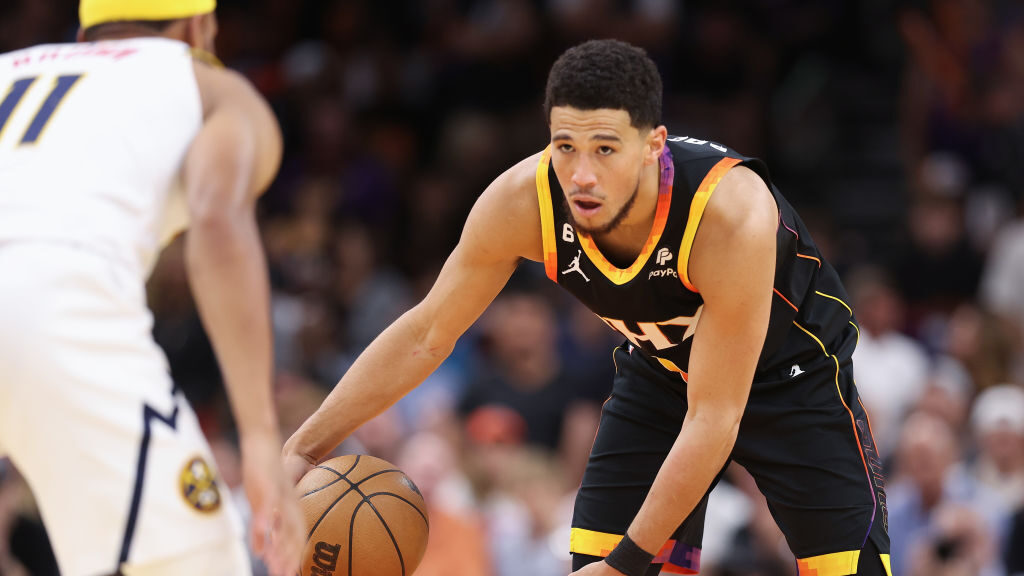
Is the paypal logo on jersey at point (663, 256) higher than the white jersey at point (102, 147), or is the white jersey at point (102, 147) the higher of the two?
the white jersey at point (102, 147)

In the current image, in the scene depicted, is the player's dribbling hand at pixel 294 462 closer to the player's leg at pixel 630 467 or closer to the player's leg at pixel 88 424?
the player's leg at pixel 630 467

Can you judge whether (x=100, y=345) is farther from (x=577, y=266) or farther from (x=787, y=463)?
(x=787, y=463)

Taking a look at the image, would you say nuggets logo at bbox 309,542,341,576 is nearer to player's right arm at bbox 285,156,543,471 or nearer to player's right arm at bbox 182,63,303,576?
player's right arm at bbox 285,156,543,471

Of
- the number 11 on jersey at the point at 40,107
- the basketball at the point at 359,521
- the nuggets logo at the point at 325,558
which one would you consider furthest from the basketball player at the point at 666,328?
the number 11 on jersey at the point at 40,107

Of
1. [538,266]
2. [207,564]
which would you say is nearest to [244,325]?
[207,564]

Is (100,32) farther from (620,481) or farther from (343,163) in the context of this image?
(343,163)

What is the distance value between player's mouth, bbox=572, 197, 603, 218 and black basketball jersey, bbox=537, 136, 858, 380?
0.17 metres

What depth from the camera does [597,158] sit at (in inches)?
156

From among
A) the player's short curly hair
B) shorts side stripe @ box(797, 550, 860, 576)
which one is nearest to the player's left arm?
the player's short curly hair

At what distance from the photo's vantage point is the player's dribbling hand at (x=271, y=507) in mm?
3088

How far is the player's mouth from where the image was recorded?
4.05m

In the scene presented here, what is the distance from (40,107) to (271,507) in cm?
117

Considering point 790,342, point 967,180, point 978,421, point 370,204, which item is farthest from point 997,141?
point 790,342

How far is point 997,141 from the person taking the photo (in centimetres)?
1130
